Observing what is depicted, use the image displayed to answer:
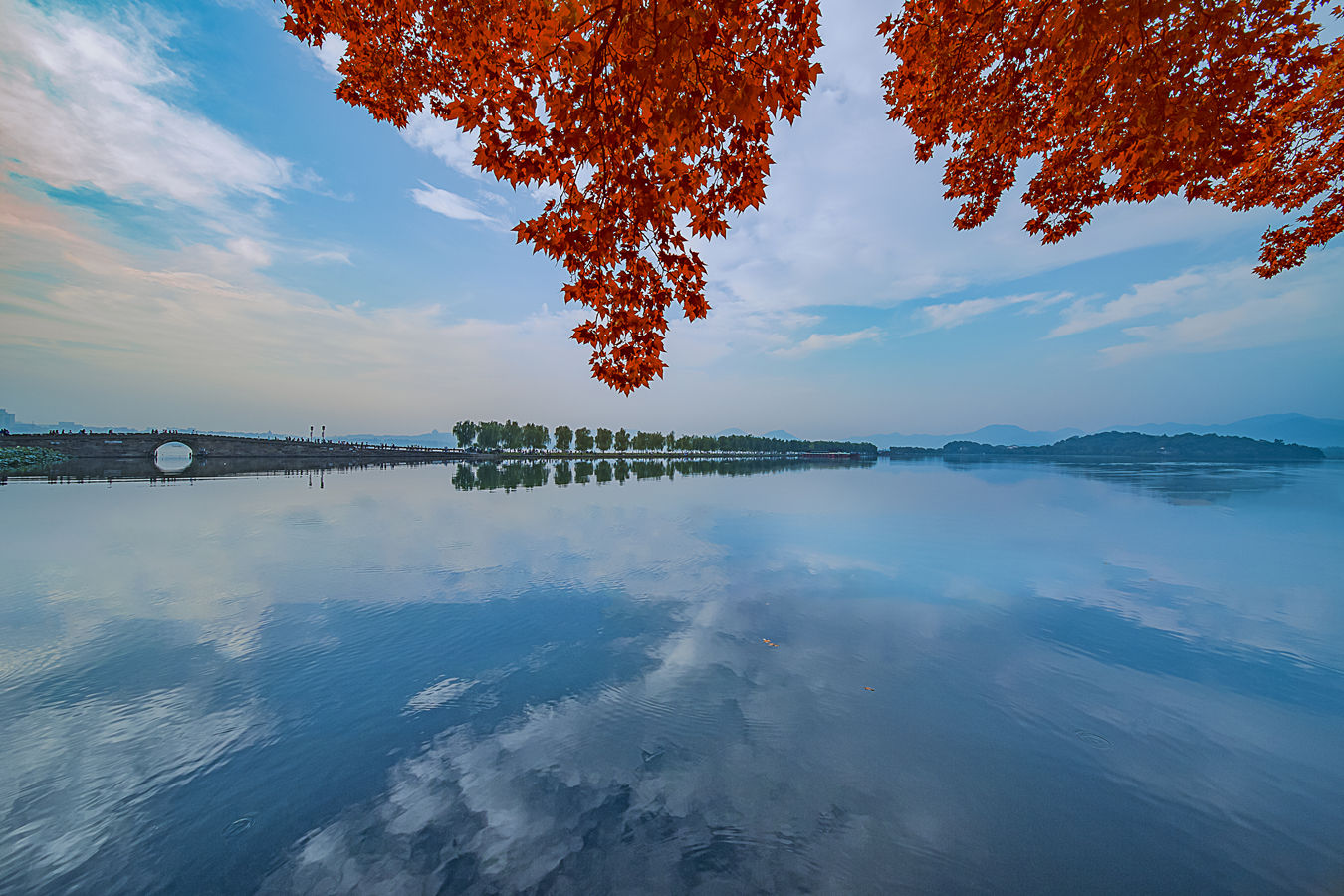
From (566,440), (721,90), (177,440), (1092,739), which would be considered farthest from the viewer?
(566,440)

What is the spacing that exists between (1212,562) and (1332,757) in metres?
15.8

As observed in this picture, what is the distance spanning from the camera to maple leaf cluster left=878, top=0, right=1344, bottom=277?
473 centimetres

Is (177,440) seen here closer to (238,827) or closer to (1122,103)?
(238,827)

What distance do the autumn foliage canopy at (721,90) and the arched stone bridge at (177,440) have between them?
3795 inches

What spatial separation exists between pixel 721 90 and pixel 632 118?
0.97 m

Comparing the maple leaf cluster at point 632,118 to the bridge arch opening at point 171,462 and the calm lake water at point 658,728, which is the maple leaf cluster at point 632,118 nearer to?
the calm lake water at point 658,728

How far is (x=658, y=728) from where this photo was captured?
6.47m

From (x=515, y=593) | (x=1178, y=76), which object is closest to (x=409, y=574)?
(x=515, y=593)

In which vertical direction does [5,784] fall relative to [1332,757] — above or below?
above

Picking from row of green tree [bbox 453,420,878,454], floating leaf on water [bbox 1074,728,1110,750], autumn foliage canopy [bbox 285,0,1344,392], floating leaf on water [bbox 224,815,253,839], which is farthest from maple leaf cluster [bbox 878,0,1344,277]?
row of green tree [bbox 453,420,878,454]

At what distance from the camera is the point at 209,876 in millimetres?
4207

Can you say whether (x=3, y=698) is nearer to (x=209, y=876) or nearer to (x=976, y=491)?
(x=209, y=876)

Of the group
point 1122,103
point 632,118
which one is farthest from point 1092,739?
point 632,118

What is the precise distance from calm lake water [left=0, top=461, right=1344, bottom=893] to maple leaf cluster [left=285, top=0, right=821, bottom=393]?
5107mm
